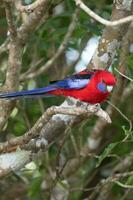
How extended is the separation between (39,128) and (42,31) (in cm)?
105

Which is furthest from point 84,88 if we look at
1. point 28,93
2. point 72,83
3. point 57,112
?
point 57,112

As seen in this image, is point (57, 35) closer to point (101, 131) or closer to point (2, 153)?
point (101, 131)

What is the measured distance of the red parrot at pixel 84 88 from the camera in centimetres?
212

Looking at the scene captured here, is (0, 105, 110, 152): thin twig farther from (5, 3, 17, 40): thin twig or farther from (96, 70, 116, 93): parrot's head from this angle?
(5, 3, 17, 40): thin twig

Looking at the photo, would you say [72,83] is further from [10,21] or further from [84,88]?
[10,21]

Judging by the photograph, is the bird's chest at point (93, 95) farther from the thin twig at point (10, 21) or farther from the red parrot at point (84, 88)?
the thin twig at point (10, 21)

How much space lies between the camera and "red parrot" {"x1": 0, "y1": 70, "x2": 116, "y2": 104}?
6.97ft

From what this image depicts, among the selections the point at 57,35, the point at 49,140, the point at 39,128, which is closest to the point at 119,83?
the point at 57,35

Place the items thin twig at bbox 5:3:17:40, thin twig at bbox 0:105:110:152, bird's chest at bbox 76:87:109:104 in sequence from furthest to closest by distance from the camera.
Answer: bird's chest at bbox 76:87:109:104 → thin twig at bbox 5:3:17:40 → thin twig at bbox 0:105:110:152

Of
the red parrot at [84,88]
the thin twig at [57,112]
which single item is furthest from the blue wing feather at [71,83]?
the thin twig at [57,112]

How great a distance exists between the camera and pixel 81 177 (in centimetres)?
344

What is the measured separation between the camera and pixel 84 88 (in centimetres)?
220

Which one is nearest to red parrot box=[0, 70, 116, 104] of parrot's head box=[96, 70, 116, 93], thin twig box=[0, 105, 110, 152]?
parrot's head box=[96, 70, 116, 93]

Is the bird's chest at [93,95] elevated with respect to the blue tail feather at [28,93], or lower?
lower
